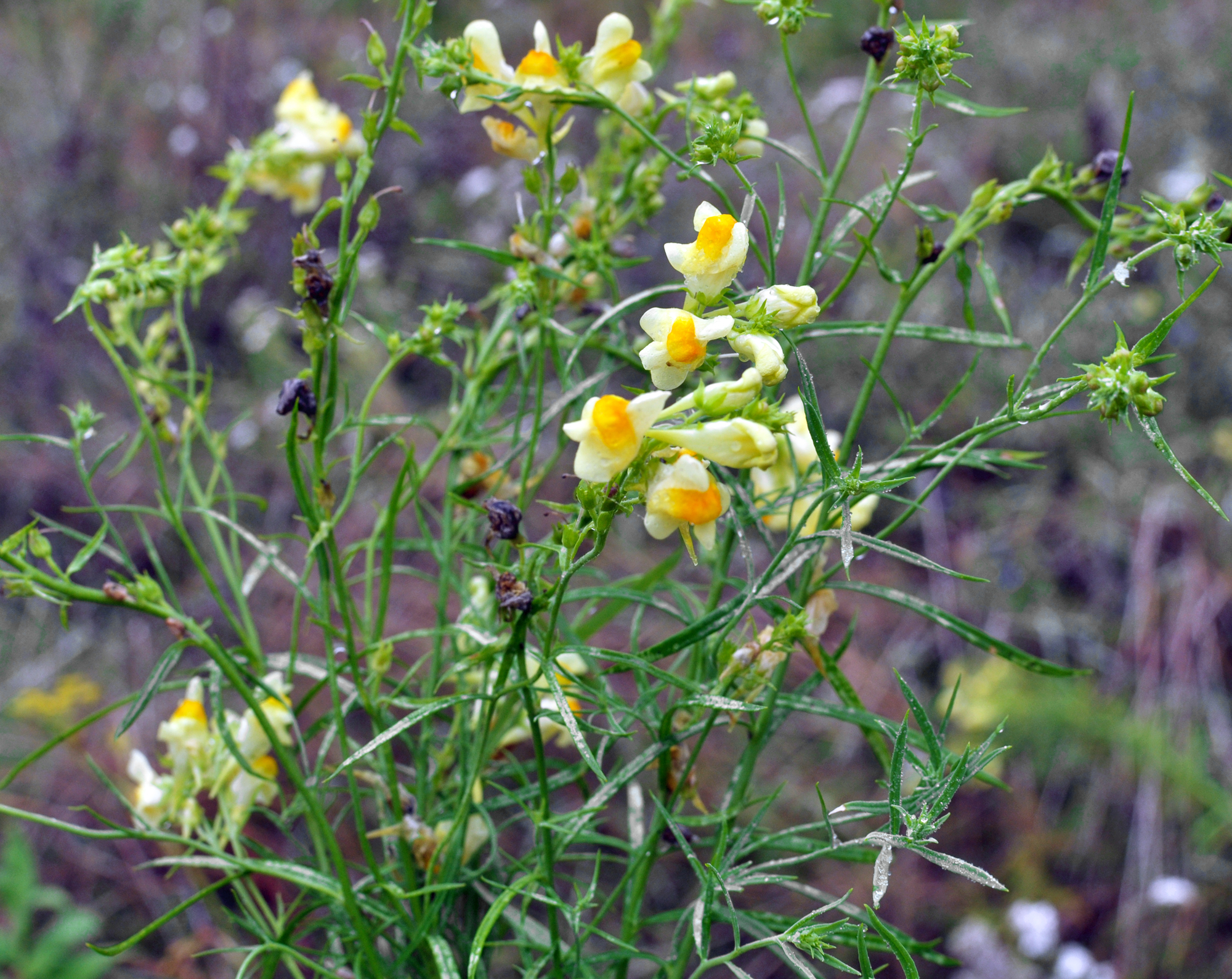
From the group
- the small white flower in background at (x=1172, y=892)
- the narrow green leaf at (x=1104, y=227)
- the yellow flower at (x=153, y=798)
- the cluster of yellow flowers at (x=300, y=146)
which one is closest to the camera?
the narrow green leaf at (x=1104, y=227)

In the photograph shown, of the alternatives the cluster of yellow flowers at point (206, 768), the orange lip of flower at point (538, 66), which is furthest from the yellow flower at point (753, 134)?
the cluster of yellow flowers at point (206, 768)

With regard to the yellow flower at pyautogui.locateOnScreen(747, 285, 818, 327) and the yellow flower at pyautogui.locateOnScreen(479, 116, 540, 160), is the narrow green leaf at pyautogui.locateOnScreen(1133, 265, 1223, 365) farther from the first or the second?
the yellow flower at pyautogui.locateOnScreen(479, 116, 540, 160)

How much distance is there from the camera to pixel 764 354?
1.35 ft

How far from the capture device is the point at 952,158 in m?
2.47

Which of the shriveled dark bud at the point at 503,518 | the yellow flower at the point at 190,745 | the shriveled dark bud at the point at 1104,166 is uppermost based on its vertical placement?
the shriveled dark bud at the point at 1104,166

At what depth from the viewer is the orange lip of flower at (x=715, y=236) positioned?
1.44 ft

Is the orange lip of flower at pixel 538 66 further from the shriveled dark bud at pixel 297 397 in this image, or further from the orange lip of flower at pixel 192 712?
the orange lip of flower at pixel 192 712

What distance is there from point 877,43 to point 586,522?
1.19ft

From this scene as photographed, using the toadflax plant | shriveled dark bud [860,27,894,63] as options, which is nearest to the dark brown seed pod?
the toadflax plant

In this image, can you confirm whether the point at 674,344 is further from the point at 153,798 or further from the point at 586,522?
the point at 153,798

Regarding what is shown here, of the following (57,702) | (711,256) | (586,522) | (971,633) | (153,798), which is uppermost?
(711,256)

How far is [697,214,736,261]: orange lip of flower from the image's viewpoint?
1.44 feet

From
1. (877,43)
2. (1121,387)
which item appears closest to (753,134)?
(877,43)

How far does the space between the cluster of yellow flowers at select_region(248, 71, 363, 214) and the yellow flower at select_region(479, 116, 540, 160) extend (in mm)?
223
